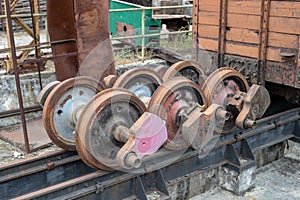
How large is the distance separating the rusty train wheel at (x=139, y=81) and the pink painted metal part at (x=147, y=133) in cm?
93

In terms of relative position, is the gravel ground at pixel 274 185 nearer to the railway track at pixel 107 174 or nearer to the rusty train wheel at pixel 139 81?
the railway track at pixel 107 174

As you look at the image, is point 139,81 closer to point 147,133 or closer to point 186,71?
point 186,71

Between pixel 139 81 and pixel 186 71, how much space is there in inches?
28.3

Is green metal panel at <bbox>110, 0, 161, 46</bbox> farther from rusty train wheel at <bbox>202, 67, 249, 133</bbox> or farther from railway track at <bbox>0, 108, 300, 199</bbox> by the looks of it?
railway track at <bbox>0, 108, 300, 199</bbox>

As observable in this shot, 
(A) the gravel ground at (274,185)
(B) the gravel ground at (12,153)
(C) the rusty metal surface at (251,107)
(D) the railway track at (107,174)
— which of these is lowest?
(A) the gravel ground at (274,185)

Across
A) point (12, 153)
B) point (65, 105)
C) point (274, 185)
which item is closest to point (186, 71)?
point (65, 105)

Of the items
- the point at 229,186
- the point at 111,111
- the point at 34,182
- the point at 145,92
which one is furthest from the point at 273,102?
the point at 34,182

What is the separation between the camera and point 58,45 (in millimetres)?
5629

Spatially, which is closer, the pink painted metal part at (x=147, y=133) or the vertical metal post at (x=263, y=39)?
the pink painted metal part at (x=147, y=133)

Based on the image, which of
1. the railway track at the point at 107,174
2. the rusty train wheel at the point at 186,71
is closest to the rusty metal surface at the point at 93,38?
the rusty train wheel at the point at 186,71

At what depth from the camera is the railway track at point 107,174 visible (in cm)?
341

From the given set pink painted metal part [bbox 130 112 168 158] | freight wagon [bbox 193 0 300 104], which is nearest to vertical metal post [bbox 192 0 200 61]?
freight wagon [bbox 193 0 300 104]

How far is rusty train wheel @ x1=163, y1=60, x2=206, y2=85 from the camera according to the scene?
14.9 feet

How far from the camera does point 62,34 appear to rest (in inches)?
223
